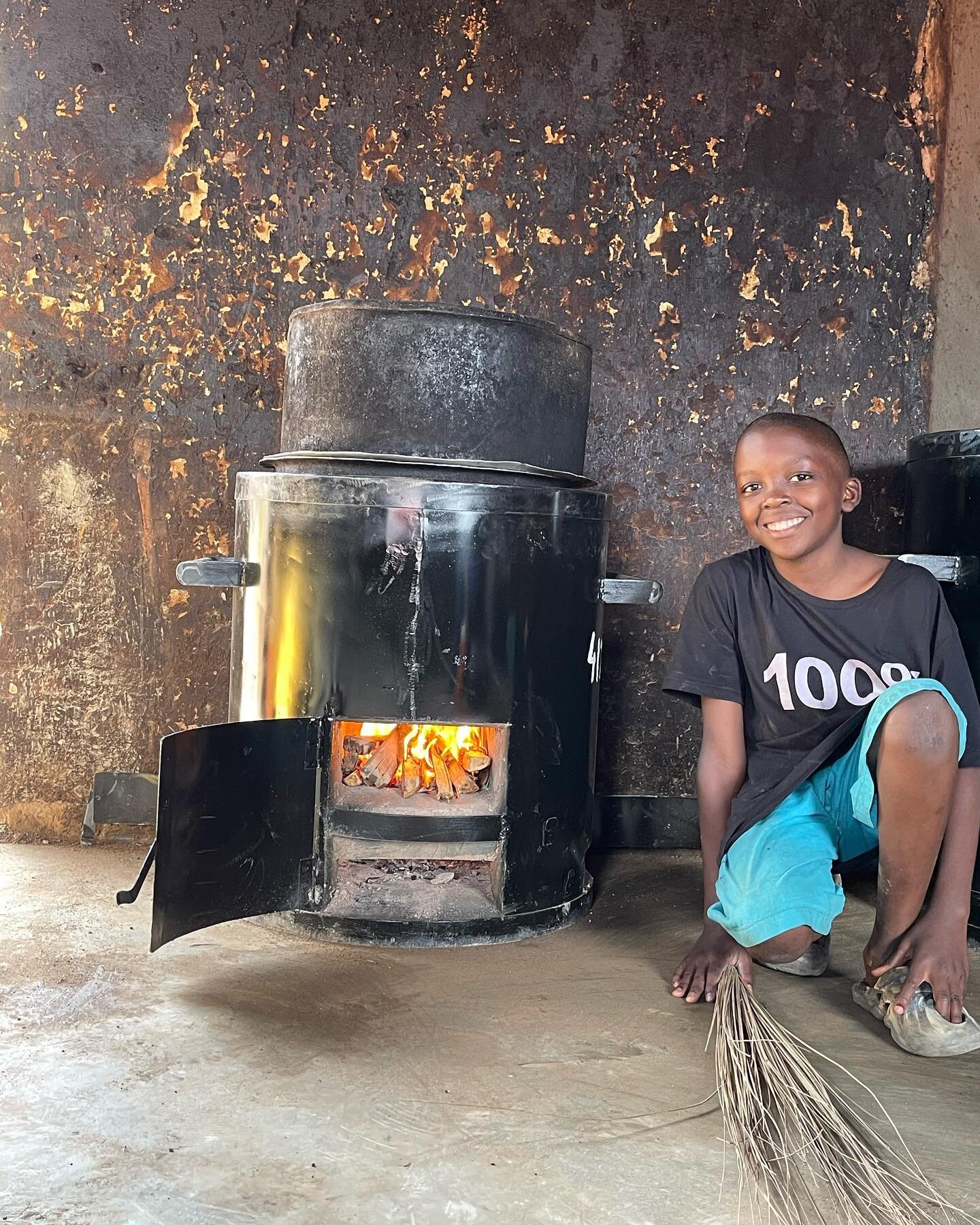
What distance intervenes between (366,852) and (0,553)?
1456mm

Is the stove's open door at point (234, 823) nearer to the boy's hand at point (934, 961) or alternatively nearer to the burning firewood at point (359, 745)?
the burning firewood at point (359, 745)

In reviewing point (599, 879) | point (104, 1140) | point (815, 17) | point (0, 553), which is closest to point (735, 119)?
point (815, 17)

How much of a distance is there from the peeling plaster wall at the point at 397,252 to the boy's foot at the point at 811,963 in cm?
106

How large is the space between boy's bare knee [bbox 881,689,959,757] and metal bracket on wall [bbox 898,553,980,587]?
63cm

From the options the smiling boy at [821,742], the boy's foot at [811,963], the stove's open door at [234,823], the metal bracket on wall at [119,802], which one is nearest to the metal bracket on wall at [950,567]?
the smiling boy at [821,742]

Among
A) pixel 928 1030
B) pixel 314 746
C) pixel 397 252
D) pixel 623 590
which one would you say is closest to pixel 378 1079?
pixel 314 746

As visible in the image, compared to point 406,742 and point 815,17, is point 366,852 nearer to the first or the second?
point 406,742

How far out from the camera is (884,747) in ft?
6.31

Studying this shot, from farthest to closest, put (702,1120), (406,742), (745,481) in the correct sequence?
(406,742), (745,481), (702,1120)

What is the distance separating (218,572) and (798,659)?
47.8 inches

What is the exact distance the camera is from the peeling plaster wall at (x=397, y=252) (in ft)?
9.86

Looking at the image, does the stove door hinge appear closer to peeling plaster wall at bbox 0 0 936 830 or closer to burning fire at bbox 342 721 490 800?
A: burning fire at bbox 342 721 490 800

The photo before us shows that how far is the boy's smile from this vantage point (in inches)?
85.4

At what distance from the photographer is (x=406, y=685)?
227cm
